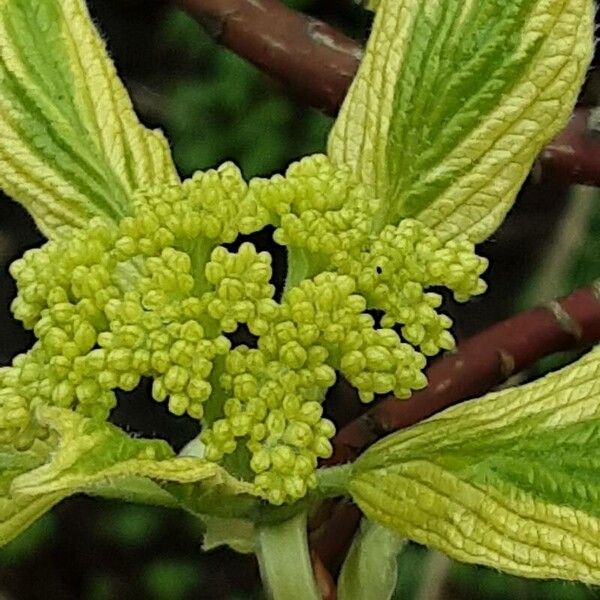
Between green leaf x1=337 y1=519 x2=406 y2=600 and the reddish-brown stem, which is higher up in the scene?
the reddish-brown stem

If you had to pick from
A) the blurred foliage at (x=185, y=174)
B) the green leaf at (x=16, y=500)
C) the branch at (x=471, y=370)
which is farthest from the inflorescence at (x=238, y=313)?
the blurred foliage at (x=185, y=174)

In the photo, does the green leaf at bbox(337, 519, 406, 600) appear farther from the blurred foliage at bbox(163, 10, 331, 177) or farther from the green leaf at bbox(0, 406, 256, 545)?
the blurred foliage at bbox(163, 10, 331, 177)

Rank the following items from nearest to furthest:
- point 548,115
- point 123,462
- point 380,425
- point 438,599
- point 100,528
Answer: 1. point 123,462
2. point 548,115
3. point 380,425
4. point 438,599
5. point 100,528

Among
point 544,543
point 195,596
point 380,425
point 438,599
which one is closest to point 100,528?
point 195,596

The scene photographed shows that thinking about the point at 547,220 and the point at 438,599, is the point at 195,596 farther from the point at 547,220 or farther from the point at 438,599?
the point at 547,220

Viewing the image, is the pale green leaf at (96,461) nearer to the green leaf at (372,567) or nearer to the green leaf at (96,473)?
the green leaf at (96,473)

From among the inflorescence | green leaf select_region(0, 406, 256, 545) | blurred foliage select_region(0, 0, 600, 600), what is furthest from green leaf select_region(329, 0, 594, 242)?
blurred foliage select_region(0, 0, 600, 600)

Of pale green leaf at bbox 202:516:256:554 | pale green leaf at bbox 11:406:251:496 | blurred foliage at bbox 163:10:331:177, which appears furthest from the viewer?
blurred foliage at bbox 163:10:331:177
